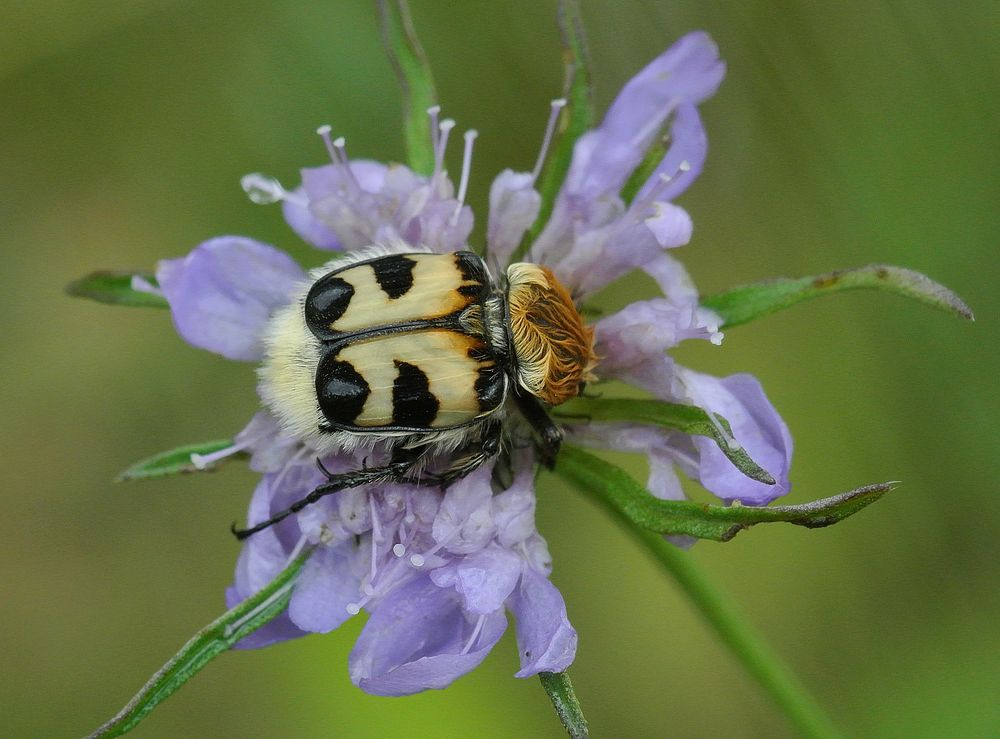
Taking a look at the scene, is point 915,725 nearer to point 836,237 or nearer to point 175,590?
point 836,237

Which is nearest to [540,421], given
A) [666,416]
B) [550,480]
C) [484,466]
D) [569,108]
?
[484,466]

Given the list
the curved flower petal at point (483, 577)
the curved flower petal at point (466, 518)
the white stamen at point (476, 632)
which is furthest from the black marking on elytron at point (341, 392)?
the white stamen at point (476, 632)

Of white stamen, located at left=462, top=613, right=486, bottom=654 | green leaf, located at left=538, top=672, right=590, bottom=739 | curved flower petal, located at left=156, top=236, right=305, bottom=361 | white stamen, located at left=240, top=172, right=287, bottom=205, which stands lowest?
green leaf, located at left=538, top=672, right=590, bottom=739

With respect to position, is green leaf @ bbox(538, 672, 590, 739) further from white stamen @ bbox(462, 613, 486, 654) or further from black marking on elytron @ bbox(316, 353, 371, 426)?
black marking on elytron @ bbox(316, 353, 371, 426)

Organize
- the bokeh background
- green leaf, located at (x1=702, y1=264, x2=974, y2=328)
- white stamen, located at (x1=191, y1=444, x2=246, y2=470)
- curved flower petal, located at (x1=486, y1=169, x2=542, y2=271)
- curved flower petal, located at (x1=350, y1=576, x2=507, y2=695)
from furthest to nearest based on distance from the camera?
the bokeh background
curved flower petal, located at (x1=486, y1=169, x2=542, y2=271)
white stamen, located at (x1=191, y1=444, x2=246, y2=470)
green leaf, located at (x1=702, y1=264, x2=974, y2=328)
curved flower petal, located at (x1=350, y1=576, x2=507, y2=695)

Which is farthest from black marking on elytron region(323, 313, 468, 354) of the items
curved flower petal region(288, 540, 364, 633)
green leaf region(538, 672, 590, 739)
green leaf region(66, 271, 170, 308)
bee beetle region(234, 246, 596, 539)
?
green leaf region(538, 672, 590, 739)

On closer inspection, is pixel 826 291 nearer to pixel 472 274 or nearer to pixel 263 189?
pixel 472 274

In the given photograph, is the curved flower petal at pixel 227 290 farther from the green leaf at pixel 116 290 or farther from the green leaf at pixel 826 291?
the green leaf at pixel 826 291

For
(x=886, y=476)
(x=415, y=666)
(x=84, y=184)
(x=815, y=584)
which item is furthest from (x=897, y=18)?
(x=84, y=184)
